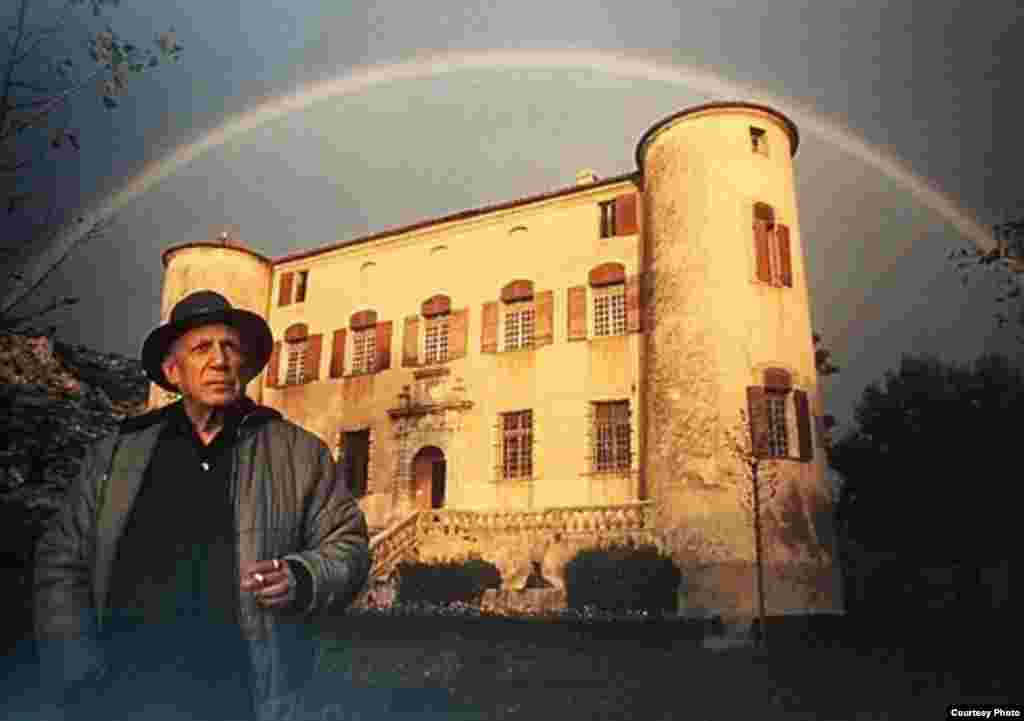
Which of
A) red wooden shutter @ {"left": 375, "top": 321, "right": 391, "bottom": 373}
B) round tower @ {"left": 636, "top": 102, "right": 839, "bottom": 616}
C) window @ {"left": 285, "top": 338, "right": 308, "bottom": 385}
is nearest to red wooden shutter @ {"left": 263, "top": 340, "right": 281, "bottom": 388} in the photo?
window @ {"left": 285, "top": 338, "right": 308, "bottom": 385}

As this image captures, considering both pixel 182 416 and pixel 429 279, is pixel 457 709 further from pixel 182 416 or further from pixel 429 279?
pixel 429 279

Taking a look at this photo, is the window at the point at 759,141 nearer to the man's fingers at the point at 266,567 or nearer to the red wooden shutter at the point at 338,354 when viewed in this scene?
the red wooden shutter at the point at 338,354

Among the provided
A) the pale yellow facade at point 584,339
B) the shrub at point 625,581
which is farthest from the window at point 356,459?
the shrub at point 625,581

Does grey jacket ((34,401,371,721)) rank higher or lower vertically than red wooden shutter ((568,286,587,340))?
lower

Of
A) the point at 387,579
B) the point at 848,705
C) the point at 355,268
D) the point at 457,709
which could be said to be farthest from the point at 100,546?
the point at 355,268

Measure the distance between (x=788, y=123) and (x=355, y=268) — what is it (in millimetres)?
11611

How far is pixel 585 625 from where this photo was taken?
10.9 m

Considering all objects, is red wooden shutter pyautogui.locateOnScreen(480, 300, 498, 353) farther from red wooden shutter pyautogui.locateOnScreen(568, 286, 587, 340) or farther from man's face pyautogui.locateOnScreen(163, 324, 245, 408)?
man's face pyautogui.locateOnScreen(163, 324, 245, 408)

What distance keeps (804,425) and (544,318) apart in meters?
6.18

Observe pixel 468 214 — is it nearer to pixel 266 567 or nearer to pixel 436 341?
pixel 436 341

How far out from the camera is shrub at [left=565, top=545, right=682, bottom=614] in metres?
13.2

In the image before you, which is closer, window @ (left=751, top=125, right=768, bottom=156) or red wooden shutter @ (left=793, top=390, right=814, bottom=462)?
red wooden shutter @ (left=793, top=390, right=814, bottom=462)

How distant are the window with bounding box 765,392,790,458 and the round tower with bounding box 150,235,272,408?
11919mm

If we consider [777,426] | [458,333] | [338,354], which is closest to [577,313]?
[458,333]
